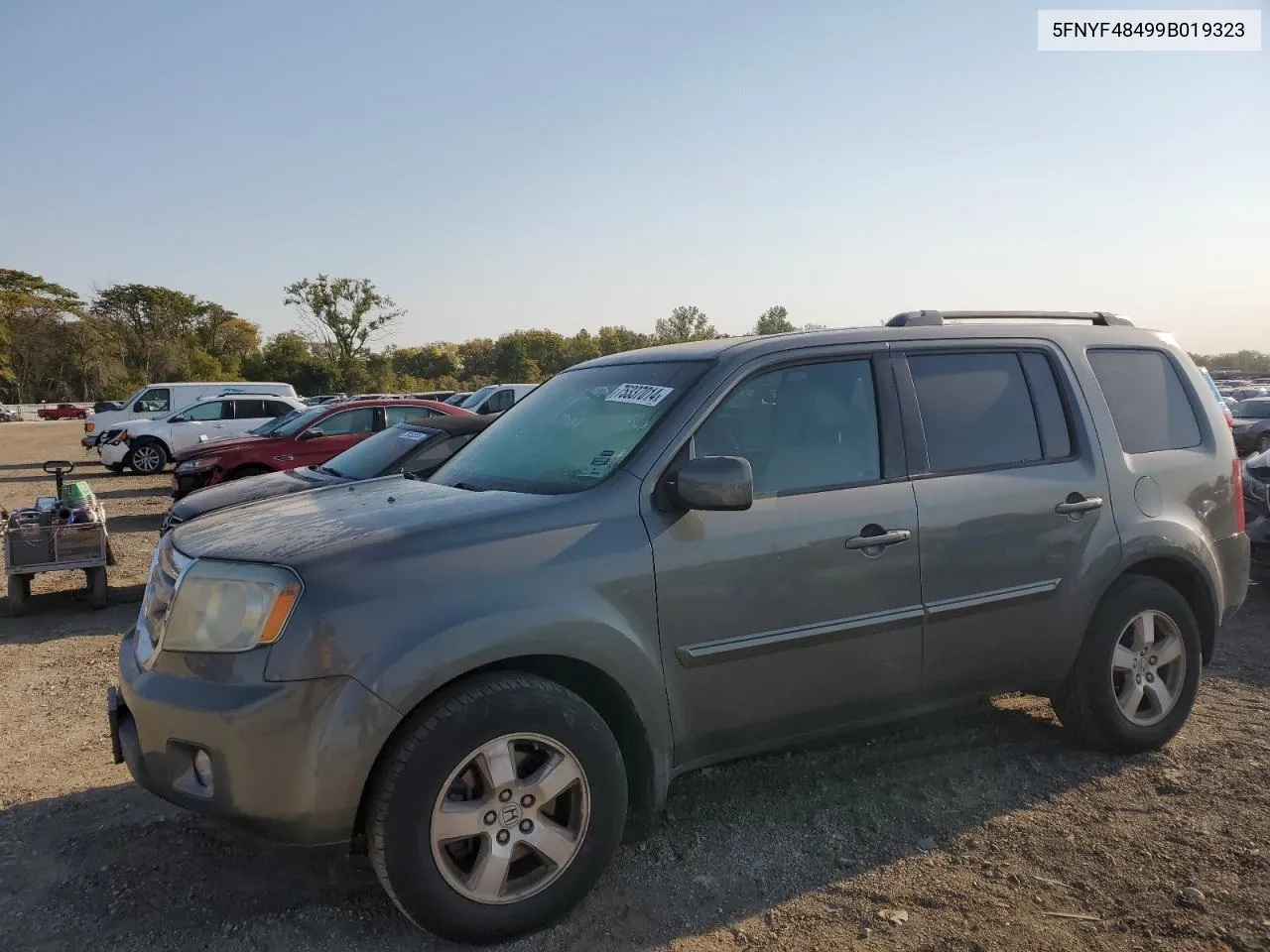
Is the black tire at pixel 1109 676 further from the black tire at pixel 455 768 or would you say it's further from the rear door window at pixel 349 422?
the rear door window at pixel 349 422

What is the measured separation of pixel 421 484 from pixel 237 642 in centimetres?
113

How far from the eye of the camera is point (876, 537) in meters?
3.35

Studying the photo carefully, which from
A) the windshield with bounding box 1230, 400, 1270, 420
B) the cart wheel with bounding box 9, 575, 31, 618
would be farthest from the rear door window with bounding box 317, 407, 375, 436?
the windshield with bounding box 1230, 400, 1270, 420

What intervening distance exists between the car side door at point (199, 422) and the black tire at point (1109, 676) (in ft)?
62.4

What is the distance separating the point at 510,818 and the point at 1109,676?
2661 mm

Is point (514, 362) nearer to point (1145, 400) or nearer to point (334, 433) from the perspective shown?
point (334, 433)

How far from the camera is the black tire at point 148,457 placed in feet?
63.1

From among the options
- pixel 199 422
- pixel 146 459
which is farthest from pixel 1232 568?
pixel 146 459

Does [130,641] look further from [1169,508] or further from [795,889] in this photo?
[1169,508]

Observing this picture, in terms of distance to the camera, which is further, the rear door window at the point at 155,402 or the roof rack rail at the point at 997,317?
the rear door window at the point at 155,402

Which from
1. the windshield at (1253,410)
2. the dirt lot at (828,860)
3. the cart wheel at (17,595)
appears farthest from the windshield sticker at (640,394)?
the windshield at (1253,410)

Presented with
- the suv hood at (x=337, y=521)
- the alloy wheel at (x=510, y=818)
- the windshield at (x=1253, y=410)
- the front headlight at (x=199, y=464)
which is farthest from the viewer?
the windshield at (x=1253, y=410)

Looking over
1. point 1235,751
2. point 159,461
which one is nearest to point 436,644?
point 1235,751

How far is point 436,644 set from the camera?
103 inches
